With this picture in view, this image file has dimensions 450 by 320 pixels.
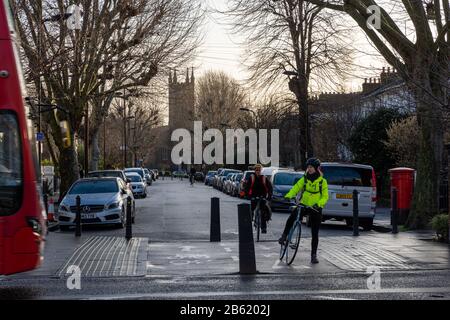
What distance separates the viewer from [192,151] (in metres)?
103

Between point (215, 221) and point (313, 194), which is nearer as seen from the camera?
point (313, 194)

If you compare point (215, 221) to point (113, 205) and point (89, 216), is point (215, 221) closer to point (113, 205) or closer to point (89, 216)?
point (113, 205)

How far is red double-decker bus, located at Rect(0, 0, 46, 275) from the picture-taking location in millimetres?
9328

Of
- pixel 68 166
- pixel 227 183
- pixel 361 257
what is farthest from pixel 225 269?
pixel 227 183

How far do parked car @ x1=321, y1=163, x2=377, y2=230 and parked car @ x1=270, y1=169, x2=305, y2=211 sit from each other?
27.0 feet

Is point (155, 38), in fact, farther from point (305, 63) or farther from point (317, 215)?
point (317, 215)

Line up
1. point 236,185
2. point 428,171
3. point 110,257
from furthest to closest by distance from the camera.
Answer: point 236,185 → point 428,171 → point 110,257

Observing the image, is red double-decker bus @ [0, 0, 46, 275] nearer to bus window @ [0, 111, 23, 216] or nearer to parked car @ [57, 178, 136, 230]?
bus window @ [0, 111, 23, 216]

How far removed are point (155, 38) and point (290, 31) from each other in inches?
370

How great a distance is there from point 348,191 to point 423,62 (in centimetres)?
493

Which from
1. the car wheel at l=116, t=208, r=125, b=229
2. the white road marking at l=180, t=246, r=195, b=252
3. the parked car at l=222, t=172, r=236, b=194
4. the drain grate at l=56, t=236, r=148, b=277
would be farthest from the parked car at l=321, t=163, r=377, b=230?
the parked car at l=222, t=172, r=236, b=194

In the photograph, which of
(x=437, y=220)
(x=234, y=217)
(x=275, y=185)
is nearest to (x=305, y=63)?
(x=275, y=185)

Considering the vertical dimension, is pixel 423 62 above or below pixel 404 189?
above

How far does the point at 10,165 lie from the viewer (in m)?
9.50
